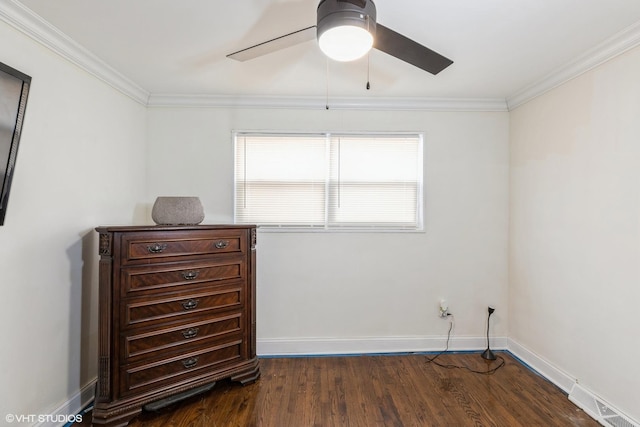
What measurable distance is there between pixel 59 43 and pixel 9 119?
2.09 feet

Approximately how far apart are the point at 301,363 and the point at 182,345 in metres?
1.03

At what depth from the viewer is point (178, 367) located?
198 cm

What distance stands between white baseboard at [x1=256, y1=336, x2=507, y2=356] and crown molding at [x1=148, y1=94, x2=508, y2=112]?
2.11 metres

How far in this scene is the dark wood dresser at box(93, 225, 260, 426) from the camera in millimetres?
1785

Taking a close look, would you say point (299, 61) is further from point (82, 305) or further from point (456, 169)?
point (82, 305)

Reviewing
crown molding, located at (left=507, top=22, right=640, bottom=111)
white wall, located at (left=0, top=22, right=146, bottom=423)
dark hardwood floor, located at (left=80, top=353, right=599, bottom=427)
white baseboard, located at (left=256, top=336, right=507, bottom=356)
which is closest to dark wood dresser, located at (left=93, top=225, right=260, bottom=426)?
dark hardwood floor, located at (left=80, top=353, right=599, bottom=427)

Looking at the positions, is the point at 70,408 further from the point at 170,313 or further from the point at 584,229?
the point at 584,229

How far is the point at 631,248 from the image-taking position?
1736 millimetres

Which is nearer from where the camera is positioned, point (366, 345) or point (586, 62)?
point (586, 62)

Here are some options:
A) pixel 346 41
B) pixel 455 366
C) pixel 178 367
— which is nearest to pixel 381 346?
pixel 455 366

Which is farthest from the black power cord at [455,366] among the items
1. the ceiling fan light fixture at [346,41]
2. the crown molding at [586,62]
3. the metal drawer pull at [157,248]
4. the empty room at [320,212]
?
the ceiling fan light fixture at [346,41]

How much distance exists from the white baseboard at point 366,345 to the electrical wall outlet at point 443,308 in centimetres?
22

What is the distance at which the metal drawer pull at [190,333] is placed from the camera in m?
2.01

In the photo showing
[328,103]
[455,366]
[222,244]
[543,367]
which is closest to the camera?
[222,244]
